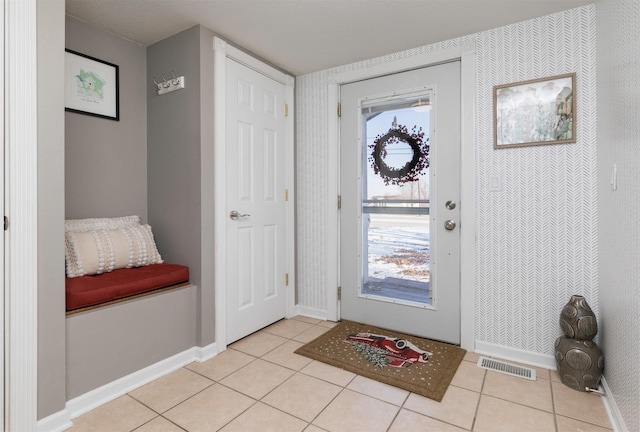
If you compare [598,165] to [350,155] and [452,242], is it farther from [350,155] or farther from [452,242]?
[350,155]

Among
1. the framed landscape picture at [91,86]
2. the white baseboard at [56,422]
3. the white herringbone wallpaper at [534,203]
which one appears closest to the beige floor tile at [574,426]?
the white herringbone wallpaper at [534,203]

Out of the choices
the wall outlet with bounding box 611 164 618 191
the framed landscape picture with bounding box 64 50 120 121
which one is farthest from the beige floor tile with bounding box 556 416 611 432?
the framed landscape picture with bounding box 64 50 120 121

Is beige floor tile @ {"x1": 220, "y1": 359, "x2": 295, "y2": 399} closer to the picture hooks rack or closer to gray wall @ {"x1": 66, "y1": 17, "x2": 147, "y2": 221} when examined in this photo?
gray wall @ {"x1": 66, "y1": 17, "x2": 147, "y2": 221}

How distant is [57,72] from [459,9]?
229 cm

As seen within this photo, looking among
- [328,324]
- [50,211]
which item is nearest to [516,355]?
[328,324]

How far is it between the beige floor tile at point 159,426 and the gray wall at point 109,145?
4.66ft

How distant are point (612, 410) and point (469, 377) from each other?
67cm

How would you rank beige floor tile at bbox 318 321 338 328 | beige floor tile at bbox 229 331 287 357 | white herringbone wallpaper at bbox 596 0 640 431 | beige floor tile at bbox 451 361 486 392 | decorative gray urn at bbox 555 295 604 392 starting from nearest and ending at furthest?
white herringbone wallpaper at bbox 596 0 640 431 → decorative gray urn at bbox 555 295 604 392 → beige floor tile at bbox 451 361 486 392 → beige floor tile at bbox 229 331 287 357 → beige floor tile at bbox 318 321 338 328

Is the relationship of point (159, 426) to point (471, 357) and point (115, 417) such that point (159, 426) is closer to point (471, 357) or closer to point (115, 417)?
point (115, 417)

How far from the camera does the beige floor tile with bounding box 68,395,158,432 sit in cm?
159

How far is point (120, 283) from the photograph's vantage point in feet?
6.32

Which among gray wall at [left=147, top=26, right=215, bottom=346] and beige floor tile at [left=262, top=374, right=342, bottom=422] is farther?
gray wall at [left=147, top=26, right=215, bottom=346]

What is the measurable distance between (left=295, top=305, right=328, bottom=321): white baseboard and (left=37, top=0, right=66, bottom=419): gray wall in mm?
1943

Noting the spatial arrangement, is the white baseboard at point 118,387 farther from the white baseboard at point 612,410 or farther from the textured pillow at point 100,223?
the white baseboard at point 612,410
